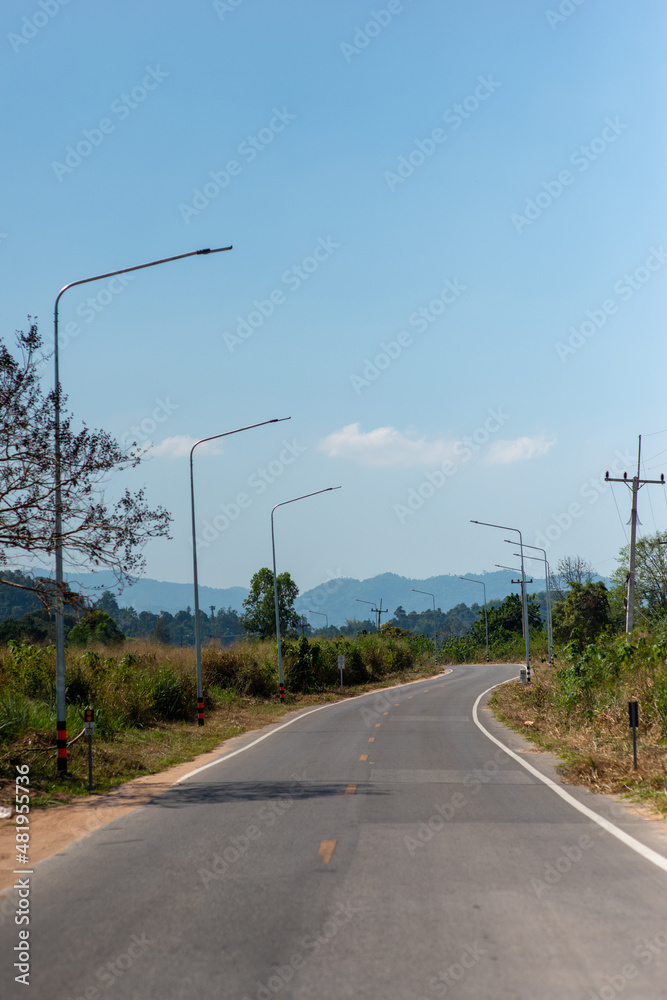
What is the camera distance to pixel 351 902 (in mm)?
7254

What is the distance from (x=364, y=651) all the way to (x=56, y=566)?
2092 inches

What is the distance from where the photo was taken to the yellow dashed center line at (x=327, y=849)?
29.2 feet

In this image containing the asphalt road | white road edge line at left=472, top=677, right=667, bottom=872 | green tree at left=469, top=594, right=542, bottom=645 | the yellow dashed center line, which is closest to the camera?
the asphalt road

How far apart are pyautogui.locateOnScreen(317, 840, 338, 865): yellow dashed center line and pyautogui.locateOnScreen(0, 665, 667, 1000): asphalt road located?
0.05 metres

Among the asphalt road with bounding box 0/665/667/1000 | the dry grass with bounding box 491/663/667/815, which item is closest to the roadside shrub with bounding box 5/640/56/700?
the asphalt road with bounding box 0/665/667/1000

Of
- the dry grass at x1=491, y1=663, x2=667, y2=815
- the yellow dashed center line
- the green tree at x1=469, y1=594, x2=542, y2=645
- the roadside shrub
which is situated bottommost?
the green tree at x1=469, y1=594, x2=542, y2=645

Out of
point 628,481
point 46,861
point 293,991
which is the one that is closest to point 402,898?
point 293,991

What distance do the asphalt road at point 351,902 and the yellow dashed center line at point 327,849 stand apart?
0.17 ft

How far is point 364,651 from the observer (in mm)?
67000

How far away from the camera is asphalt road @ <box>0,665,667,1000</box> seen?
5.52m

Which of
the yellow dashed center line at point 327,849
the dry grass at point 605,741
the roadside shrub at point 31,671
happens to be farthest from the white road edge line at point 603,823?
the roadside shrub at point 31,671

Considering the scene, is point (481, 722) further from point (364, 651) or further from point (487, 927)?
point (364, 651)

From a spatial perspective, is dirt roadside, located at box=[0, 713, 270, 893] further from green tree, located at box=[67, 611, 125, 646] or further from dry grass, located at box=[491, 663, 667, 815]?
green tree, located at box=[67, 611, 125, 646]

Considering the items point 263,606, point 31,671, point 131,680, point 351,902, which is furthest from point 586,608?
point 351,902
